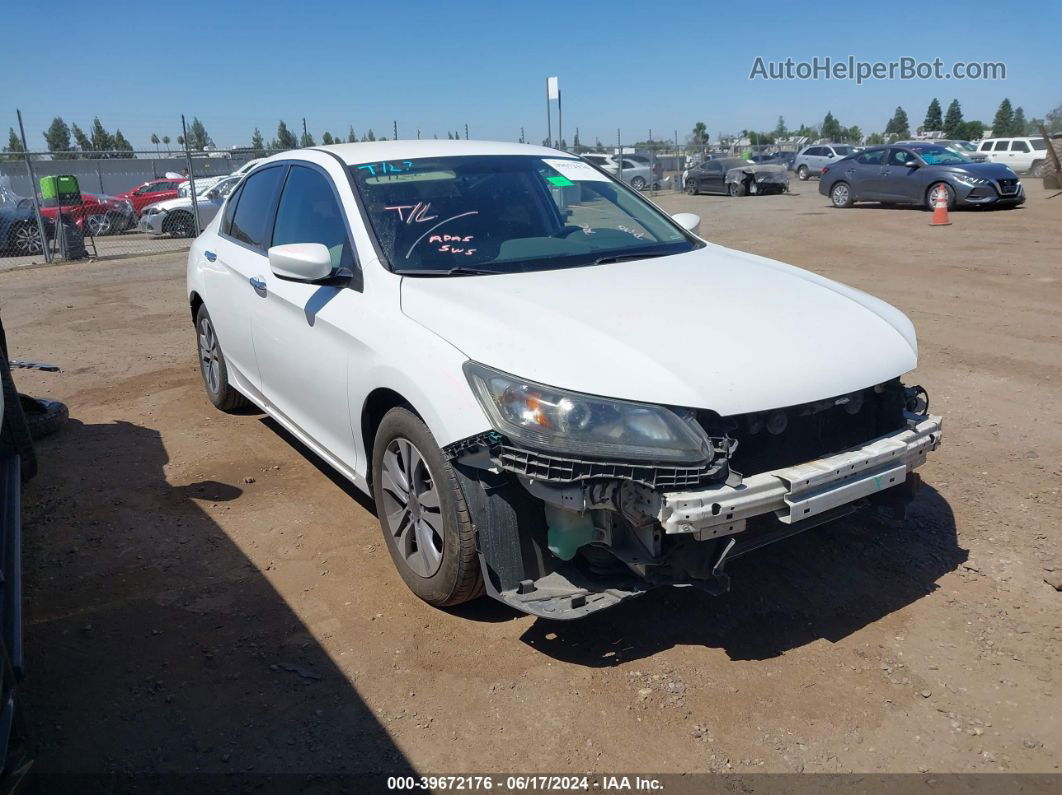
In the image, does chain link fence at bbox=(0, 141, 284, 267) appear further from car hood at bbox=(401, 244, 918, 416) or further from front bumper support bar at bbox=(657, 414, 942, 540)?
front bumper support bar at bbox=(657, 414, 942, 540)

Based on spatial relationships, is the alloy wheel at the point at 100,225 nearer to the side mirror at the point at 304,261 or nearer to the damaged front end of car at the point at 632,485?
the side mirror at the point at 304,261

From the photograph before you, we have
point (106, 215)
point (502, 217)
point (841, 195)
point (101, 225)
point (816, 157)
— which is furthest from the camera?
point (816, 157)

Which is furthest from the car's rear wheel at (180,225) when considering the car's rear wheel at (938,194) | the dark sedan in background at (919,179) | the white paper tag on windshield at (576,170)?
the white paper tag on windshield at (576,170)

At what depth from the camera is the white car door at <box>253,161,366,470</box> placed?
373cm

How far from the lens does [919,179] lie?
61.9 feet

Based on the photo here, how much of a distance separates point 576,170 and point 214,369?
292cm

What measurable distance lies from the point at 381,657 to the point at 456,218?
1.99 meters

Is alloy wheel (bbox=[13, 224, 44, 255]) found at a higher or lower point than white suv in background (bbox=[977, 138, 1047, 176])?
lower

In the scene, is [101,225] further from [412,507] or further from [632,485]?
[632,485]

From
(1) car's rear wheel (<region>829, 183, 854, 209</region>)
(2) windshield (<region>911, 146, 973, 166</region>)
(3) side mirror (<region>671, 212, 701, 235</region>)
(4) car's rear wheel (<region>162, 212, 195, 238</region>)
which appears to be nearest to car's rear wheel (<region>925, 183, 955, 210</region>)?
(2) windshield (<region>911, 146, 973, 166</region>)

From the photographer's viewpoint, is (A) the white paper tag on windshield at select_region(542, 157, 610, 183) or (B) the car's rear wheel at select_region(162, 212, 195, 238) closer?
(A) the white paper tag on windshield at select_region(542, 157, 610, 183)

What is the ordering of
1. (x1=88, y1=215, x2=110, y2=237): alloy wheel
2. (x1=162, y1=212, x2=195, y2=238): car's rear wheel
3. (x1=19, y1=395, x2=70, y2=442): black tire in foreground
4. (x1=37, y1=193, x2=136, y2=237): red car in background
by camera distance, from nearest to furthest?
(x1=19, y1=395, x2=70, y2=442): black tire in foreground
(x1=37, y1=193, x2=136, y2=237): red car in background
(x1=162, y1=212, x2=195, y2=238): car's rear wheel
(x1=88, y1=215, x2=110, y2=237): alloy wheel

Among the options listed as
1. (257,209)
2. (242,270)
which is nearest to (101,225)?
(257,209)

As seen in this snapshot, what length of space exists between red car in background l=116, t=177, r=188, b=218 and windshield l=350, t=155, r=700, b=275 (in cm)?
2257
